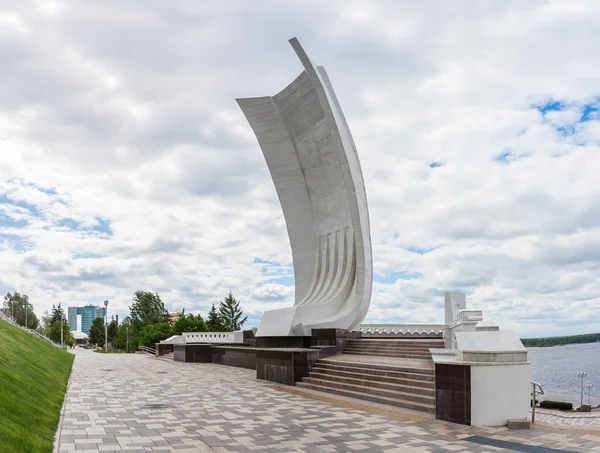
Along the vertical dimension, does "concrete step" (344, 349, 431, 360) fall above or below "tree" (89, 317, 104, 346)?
above

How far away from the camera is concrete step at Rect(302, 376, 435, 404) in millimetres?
9445

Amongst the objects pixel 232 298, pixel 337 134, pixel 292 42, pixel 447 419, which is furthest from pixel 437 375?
pixel 232 298

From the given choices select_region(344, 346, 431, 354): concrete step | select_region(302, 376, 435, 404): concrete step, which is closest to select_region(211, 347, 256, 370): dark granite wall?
select_region(344, 346, 431, 354): concrete step

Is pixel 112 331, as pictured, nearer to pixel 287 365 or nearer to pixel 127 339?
pixel 127 339

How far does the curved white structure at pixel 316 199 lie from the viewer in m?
19.3

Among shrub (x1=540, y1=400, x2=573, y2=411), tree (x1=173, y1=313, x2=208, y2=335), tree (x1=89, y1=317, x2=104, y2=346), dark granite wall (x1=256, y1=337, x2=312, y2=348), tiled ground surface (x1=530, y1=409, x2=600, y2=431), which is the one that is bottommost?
tree (x1=89, y1=317, x2=104, y2=346)

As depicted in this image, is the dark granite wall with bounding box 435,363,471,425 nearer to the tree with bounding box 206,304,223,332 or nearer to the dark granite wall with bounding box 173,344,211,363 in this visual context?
the dark granite wall with bounding box 173,344,211,363

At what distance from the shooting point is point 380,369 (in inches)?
460

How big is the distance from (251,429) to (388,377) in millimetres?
4075

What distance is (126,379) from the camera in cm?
1571

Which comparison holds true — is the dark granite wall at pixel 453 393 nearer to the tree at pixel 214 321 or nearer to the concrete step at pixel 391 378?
the concrete step at pixel 391 378

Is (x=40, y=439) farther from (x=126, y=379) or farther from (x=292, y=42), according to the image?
(x=292, y=42)

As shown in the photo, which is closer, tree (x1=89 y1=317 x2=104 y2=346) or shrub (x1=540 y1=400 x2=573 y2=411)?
shrub (x1=540 y1=400 x2=573 y2=411)

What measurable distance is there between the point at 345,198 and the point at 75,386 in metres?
11.2
